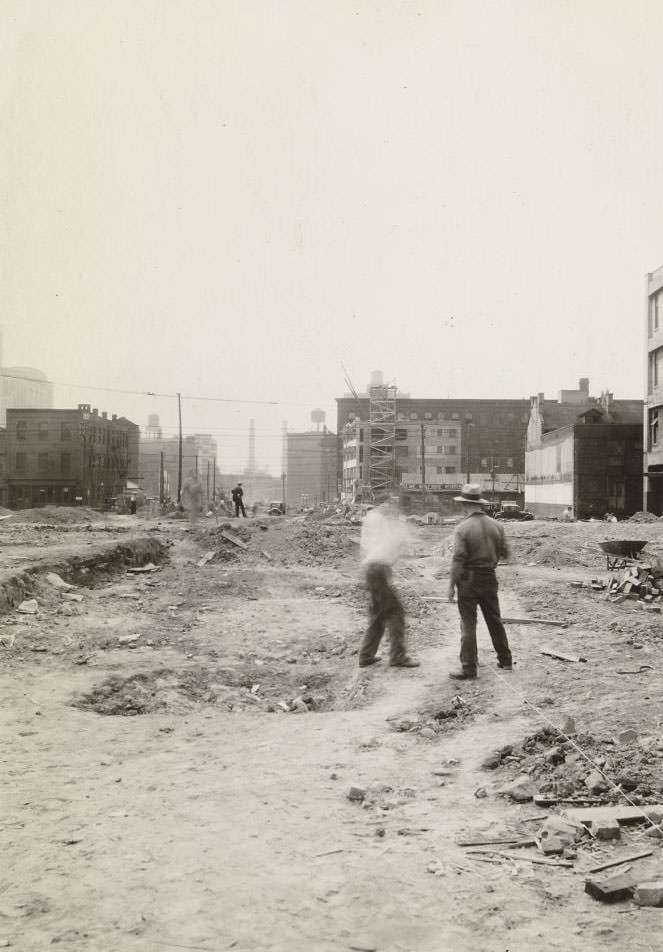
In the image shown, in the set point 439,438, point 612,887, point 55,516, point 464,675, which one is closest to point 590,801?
point 612,887

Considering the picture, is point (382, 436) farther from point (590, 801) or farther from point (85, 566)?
point (590, 801)

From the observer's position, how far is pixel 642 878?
144 inches

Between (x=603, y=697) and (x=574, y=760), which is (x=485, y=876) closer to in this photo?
(x=574, y=760)

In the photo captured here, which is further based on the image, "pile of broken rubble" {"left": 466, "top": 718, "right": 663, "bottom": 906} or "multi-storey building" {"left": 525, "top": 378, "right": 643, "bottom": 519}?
"multi-storey building" {"left": 525, "top": 378, "right": 643, "bottom": 519}

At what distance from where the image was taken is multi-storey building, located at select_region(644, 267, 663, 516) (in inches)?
1708

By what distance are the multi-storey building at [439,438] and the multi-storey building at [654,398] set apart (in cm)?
4051

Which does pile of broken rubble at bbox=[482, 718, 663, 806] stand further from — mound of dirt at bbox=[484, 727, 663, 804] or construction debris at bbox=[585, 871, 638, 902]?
construction debris at bbox=[585, 871, 638, 902]

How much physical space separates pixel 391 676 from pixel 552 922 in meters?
5.06

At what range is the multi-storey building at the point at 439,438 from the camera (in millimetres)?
88875

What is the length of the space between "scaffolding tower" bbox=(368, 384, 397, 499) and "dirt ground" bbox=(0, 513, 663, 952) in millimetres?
74527

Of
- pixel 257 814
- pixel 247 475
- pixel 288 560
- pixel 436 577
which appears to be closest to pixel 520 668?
pixel 257 814

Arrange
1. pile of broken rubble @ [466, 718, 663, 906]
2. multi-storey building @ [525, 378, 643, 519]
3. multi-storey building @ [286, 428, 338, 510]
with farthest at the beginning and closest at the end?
multi-storey building @ [286, 428, 338, 510]
multi-storey building @ [525, 378, 643, 519]
pile of broken rubble @ [466, 718, 663, 906]

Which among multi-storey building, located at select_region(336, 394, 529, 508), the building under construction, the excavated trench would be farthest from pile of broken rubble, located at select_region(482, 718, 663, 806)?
multi-storey building, located at select_region(336, 394, 529, 508)

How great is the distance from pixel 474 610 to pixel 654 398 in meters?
40.1
